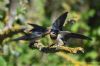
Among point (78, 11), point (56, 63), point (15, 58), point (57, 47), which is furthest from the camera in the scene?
point (78, 11)

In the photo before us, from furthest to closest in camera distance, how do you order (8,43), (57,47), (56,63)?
1. (56,63)
2. (8,43)
3. (57,47)

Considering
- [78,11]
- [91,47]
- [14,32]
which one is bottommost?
[91,47]

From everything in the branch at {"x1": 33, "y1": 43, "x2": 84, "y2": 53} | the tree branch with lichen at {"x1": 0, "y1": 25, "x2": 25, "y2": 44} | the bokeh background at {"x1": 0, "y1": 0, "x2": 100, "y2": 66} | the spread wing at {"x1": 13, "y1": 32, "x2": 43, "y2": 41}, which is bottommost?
the bokeh background at {"x1": 0, "y1": 0, "x2": 100, "y2": 66}

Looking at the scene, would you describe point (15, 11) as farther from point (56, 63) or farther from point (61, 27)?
point (56, 63)

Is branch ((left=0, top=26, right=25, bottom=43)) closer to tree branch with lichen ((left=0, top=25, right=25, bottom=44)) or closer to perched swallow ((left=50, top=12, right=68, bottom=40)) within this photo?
tree branch with lichen ((left=0, top=25, right=25, bottom=44))

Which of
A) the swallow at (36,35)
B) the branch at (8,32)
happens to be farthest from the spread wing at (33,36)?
the branch at (8,32)

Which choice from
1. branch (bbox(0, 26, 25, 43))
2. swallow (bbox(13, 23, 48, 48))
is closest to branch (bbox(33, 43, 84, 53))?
swallow (bbox(13, 23, 48, 48))

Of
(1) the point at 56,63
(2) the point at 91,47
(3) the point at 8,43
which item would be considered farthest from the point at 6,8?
(2) the point at 91,47

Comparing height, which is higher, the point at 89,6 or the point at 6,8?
the point at 6,8
